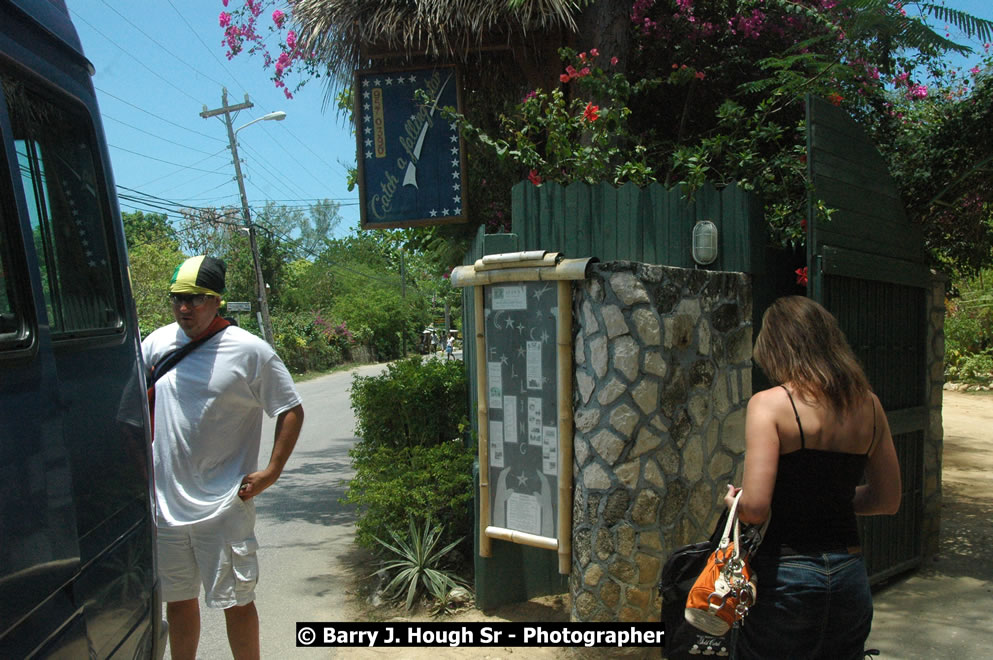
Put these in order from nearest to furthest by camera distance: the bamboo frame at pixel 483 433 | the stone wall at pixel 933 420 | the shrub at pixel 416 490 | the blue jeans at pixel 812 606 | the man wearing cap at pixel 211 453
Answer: the blue jeans at pixel 812 606 → the man wearing cap at pixel 211 453 → the bamboo frame at pixel 483 433 → the shrub at pixel 416 490 → the stone wall at pixel 933 420

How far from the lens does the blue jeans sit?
98.3 inches

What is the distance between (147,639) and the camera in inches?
114

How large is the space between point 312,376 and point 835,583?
3174 centimetres

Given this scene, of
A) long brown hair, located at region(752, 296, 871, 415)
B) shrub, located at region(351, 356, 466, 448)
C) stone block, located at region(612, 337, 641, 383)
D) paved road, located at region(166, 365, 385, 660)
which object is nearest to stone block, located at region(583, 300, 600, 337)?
stone block, located at region(612, 337, 641, 383)

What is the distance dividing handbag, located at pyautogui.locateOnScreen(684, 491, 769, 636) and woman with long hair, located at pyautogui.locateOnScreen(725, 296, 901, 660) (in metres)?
0.06

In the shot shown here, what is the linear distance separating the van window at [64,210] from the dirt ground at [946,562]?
2.67 metres

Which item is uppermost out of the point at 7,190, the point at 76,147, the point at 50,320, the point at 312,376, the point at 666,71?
the point at 666,71

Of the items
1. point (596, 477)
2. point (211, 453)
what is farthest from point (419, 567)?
point (211, 453)

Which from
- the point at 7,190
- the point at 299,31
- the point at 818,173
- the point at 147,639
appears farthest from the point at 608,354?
the point at 299,31

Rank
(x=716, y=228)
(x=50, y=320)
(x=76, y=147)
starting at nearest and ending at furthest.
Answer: (x=50, y=320) → (x=76, y=147) → (x=716, y=228)

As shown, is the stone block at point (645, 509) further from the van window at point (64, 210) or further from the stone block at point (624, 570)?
the van window at point (64, 210)

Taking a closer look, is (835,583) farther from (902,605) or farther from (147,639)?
(902,605)

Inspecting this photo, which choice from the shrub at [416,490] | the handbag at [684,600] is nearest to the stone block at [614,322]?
the handbag at [684,600]

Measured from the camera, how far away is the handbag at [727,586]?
2.50m
